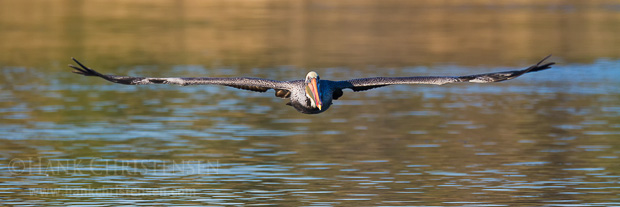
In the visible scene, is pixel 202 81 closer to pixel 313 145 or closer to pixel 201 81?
pixel 201 81

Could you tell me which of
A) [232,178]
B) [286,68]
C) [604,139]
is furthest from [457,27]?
[232,178]

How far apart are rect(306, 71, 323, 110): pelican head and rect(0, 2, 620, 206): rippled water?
1551 mm

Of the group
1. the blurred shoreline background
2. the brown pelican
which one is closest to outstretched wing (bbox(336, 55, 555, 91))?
the brown pelican

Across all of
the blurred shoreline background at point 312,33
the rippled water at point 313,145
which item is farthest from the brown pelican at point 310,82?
the blurred shoreline background at point 312,33

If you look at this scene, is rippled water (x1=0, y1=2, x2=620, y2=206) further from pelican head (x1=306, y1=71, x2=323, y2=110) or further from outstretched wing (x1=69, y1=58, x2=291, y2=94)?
outstretched wing (x1=69, y1=58, x2=291, y2=94)

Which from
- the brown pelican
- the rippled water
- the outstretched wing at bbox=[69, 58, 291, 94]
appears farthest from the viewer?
the rippled water

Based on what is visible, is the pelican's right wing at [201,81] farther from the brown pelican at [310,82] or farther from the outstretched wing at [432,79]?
the outstretched wing at [432,79]

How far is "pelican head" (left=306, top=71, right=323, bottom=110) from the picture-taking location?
65.6 feet

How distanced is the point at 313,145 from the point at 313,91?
7008 millimetres

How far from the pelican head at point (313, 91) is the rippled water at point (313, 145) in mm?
1551

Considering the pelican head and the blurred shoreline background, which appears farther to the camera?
the blurred shoreline background

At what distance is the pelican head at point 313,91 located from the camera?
1998 cm

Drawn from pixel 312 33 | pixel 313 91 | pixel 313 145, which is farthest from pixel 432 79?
pixel 312 33

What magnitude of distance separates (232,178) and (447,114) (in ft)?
37.9
